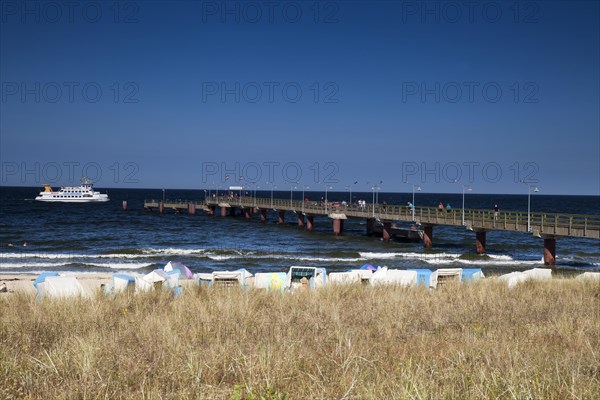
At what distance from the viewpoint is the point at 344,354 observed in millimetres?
7215

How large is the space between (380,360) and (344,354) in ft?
1.58

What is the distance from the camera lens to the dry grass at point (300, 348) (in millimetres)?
5863

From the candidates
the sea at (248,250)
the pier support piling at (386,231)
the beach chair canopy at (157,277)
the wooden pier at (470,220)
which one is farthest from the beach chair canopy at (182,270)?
the pier support piling at (386,231)

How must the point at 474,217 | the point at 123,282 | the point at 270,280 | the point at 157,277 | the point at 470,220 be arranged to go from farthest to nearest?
the point at 470,220
the point at 474,217
the point at 270,280
the point at 157,277
the point at 123,282

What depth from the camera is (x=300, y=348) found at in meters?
7.62

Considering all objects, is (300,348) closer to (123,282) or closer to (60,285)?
(123,282)

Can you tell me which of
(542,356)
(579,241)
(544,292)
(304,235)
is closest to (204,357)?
(542,356)

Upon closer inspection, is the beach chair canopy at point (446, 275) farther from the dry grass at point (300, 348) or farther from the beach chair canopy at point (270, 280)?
the dry grass at point (300, 348)

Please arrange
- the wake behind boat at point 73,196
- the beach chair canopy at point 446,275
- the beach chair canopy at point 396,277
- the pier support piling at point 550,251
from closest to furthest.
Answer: the beach chair canopy at point 396,277
the beach chair canopy at point 446,275
the pier support piling at point 550,251
the wake behind boat at point 73,196

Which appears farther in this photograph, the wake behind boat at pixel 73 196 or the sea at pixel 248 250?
the wake behind boat at pixel 73 196

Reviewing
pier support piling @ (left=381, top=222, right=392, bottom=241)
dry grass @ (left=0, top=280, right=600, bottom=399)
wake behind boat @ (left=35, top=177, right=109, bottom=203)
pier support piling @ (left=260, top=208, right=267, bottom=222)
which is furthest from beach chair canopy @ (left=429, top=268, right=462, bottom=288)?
wake behind boat @ (left=35, top=177, right=109, bottom=203)

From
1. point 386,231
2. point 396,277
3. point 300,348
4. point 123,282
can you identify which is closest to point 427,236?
point 386,231

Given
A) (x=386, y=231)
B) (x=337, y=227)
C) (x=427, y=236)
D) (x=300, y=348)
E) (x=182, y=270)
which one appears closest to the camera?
A: (x=300, y=348)

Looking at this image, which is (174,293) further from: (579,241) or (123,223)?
(123,223)
